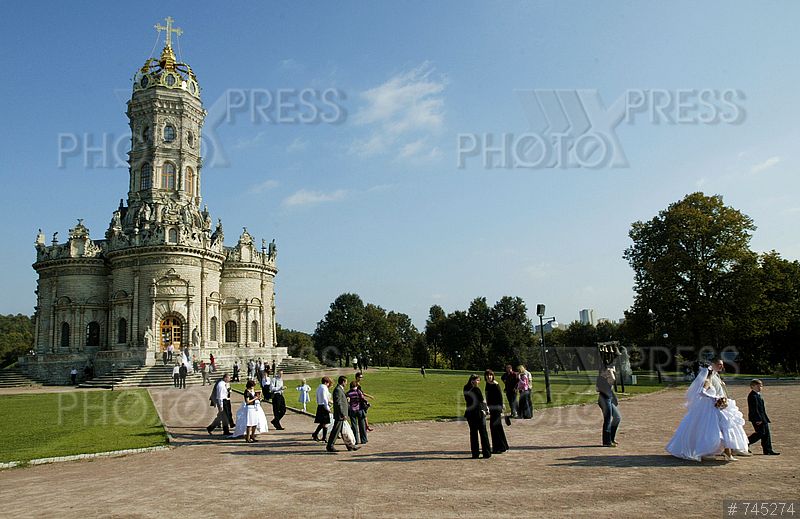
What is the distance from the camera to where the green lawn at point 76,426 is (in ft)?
48.3

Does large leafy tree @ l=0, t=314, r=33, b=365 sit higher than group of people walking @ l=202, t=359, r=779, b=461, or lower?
higher

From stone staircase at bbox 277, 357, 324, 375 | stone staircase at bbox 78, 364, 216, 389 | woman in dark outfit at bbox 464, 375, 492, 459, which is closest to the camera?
woman in dark outfit at bbox 464, 375, 492, 459

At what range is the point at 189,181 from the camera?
54656 millimetres

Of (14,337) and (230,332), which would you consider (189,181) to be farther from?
(14,337)

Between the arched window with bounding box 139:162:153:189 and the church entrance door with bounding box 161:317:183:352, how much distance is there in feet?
47.1

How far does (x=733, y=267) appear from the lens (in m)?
41.5

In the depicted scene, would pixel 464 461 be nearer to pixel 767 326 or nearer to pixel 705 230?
pixel 705 230

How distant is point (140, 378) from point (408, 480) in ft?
110

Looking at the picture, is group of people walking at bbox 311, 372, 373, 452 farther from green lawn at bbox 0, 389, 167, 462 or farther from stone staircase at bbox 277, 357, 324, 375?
stone staircase at bbox 277, 357, 324, 375

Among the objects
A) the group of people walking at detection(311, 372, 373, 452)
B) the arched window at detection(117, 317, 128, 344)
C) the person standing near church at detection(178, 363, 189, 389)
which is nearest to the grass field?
the group of people walking at detection(311, 372, 373, 452)

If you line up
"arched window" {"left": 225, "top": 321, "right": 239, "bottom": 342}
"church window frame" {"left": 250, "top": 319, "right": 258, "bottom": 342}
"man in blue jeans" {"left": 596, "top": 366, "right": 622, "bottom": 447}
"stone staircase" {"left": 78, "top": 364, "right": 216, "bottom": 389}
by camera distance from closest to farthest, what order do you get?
1. "man in blue jeans" {"left": 596, "top": 366, "right": 622, "bottom": 447}
2. "stone staircase" {"left": 78, "top": 364, "right": 216, "bottom": 389}
3. "arched window" {"left": 225, "top": 321, "right": 239, "bottom": 342}
4. "church window frame" {"left": 250, "top": 319, "right": 258, "bottom": 342}

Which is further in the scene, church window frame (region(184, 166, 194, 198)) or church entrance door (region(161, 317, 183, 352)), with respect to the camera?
church window frame (region(184, 166, 194, 198))

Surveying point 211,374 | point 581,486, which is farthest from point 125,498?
point 211,374

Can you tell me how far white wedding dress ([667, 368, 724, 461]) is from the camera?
36.8ft
